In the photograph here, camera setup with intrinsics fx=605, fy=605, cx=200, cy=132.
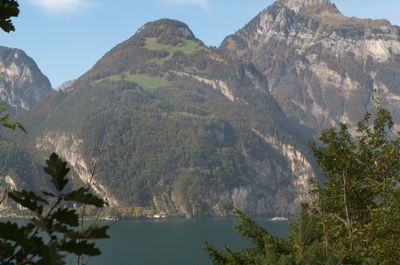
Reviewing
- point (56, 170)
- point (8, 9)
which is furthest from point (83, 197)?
point (8, 9)

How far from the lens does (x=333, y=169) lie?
2639 centimetres

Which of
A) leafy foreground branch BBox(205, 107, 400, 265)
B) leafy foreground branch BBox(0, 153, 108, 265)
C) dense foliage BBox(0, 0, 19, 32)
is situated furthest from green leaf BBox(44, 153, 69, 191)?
leafy foreground branch BBox(205, 107, 400, 265)

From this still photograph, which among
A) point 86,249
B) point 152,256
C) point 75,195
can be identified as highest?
point 75,195

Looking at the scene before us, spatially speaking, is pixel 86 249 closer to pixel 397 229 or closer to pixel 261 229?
pixel 261 229

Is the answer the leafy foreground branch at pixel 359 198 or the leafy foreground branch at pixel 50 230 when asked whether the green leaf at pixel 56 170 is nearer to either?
the leafy foreground branch at pixel 50 230

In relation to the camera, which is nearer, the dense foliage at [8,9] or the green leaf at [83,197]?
the green leaf at [83,197]

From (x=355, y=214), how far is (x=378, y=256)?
9091 mm

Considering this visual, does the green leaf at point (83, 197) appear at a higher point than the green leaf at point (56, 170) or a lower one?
lower

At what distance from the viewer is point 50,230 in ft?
7.68

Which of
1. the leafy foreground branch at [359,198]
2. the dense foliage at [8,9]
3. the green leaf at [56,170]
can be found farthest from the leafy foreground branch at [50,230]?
the leafy foreground branch at [359,198]

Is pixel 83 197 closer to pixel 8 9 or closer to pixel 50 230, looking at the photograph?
pixel 50 230

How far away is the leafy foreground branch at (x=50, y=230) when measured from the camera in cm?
226

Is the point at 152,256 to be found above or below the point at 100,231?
below

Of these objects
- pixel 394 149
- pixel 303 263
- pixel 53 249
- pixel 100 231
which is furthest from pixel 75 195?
pixel 394 149
